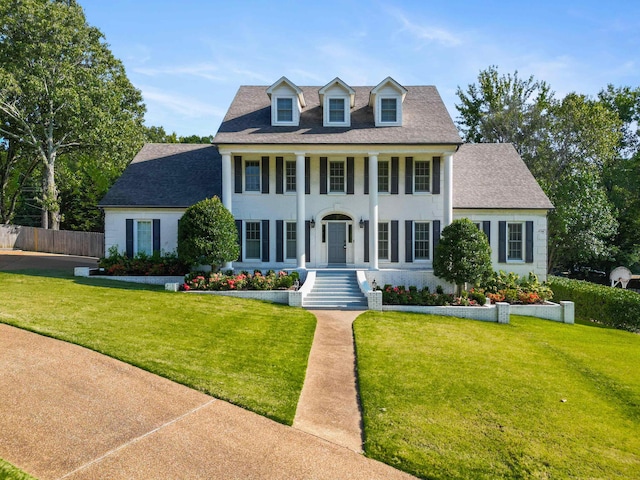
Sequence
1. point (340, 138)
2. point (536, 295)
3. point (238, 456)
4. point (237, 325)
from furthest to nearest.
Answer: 1. point (340, 138)
2. point (536, 295)
3. point (237, 325)
4. point (238, 456)

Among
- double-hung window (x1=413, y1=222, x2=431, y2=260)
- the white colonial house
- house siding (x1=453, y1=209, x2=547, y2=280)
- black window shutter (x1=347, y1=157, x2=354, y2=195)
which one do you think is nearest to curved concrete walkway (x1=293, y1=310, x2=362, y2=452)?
the white colonial house

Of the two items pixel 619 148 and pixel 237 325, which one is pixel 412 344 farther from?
pixel 619 148

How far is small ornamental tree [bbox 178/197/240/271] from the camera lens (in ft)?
55.4

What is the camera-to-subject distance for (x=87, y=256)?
3122 centimetres

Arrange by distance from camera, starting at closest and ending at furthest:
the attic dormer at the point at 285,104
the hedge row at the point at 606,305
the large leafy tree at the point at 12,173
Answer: the hedge row at the point at 606,305 → the attic dormer at the point at 285,104 → the large leafy tree at the point at 12,173

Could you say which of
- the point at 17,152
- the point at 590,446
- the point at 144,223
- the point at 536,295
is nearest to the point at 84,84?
the point at 17,152

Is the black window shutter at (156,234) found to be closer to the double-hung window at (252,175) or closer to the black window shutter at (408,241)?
the double-hung window at (252,175)

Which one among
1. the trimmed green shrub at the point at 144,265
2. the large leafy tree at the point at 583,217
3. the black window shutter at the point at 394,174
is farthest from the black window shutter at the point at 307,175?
the large leafy tree at the point at 583,217

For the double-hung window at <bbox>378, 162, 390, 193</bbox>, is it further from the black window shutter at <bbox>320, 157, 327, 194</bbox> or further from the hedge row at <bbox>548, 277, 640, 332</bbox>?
the hedge row at <bbox>548, 277, 640, 332</bbox>

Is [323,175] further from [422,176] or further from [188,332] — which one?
[188,332]

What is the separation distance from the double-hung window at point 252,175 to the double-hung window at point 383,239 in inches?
257

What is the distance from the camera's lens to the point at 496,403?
25.1ft

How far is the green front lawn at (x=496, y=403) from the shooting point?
575cm

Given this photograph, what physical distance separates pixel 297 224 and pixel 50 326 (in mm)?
11493
